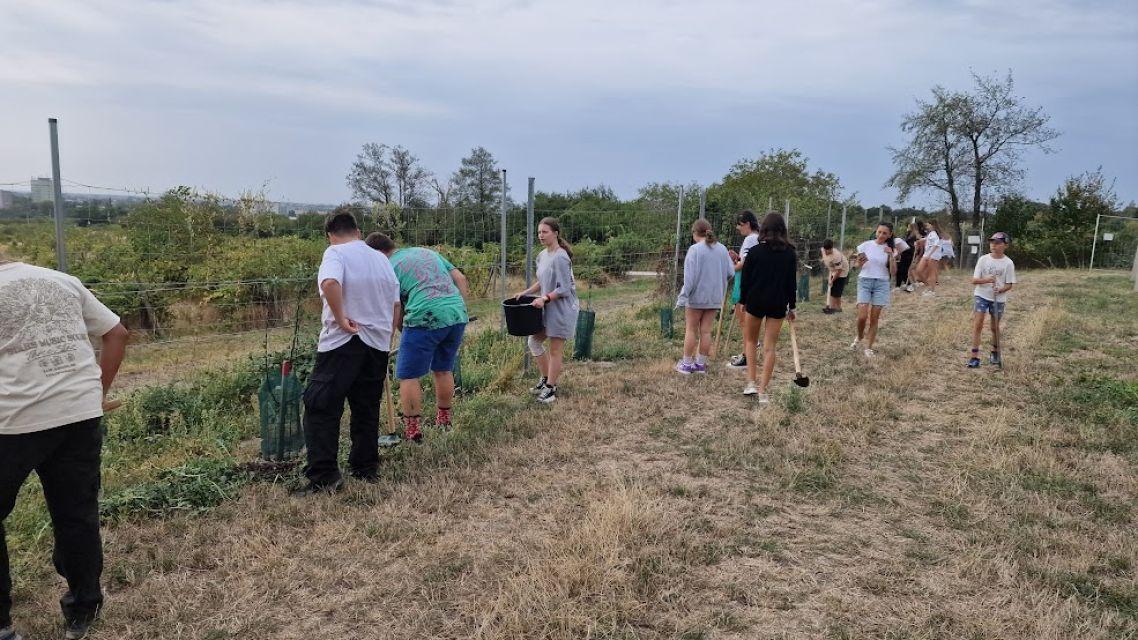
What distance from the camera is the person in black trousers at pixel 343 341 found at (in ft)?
12.9

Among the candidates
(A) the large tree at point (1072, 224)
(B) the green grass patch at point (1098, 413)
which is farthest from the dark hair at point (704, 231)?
(A) the large tree at point (1072, 224)

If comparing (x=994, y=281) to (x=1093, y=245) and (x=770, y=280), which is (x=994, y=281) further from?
(x=1093, y=245)

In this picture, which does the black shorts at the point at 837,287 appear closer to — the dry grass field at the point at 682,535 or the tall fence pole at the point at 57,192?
the dry grass field at the point at 682,535

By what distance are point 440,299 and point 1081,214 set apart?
2616 cm

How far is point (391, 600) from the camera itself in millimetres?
2992

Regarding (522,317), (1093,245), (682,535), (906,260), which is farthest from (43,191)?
(1093,245)

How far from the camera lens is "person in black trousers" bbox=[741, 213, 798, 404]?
19.2ft

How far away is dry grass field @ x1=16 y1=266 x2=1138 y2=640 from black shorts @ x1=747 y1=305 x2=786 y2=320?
753 mm

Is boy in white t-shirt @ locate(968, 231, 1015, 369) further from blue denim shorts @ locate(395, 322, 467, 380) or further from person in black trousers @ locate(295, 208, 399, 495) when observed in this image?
person in black trousers @ locate(295, 208, 399, 495)

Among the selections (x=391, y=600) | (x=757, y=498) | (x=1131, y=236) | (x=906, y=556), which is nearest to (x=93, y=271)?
(x=391, y=600)

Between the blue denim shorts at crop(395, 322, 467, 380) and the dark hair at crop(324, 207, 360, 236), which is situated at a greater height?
the dark hair at crop(324, 207, 360, 236)

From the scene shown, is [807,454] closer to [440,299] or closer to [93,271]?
[440,299]

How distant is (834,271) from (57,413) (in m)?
10.6

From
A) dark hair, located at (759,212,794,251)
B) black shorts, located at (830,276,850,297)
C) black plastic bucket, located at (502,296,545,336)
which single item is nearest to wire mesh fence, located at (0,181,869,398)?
black plastic bucket, located at (502,296,545,336)
